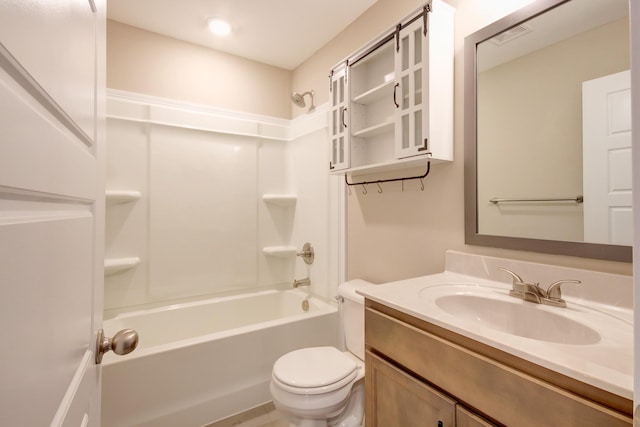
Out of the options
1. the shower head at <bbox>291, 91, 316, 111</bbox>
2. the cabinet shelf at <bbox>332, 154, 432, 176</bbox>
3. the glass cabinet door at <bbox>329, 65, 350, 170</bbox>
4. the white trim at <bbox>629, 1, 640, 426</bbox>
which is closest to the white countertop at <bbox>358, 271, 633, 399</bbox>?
the white trim at <bbox>629, 1, 640, 426</bbox>

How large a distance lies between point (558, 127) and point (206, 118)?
2260 mm

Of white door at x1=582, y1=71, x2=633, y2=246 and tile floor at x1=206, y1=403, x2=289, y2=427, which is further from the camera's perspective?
tile floor at x1=206, y1=403, x2=289, y2=427

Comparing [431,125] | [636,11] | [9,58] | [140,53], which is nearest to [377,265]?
[431,125]

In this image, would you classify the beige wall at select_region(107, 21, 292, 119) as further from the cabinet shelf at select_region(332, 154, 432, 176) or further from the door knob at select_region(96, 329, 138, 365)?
the door knob at select_region(96, 329, 138, 365)

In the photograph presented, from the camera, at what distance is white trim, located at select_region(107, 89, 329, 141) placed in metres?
2.13

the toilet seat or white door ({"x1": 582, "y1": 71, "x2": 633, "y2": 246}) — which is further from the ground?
white door ({"x1": 582, "y1": 71, "x2": 633, "y2": 246})

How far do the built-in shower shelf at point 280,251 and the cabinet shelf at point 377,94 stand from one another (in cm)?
143

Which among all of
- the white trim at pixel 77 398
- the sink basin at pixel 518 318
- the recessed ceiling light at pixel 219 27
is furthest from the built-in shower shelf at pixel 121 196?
→ the sink basin at pixel 518 318

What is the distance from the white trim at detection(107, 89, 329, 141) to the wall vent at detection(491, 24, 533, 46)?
122cm

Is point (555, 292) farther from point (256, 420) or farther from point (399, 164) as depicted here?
point (256, 420)

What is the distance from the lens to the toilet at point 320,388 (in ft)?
4.24

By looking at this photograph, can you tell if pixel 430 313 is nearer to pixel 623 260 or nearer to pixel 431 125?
pixel 623 260

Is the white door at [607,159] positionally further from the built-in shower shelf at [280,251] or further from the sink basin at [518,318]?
the built-in shower shelf at [280,251]

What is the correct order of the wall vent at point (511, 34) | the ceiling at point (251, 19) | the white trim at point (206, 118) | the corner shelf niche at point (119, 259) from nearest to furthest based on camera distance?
→ the wall vent at point (511, 34) < the ceiling at point (251, 19) < the corner shelf niche at point (119, 259) < the white trim at point (206, 118)
